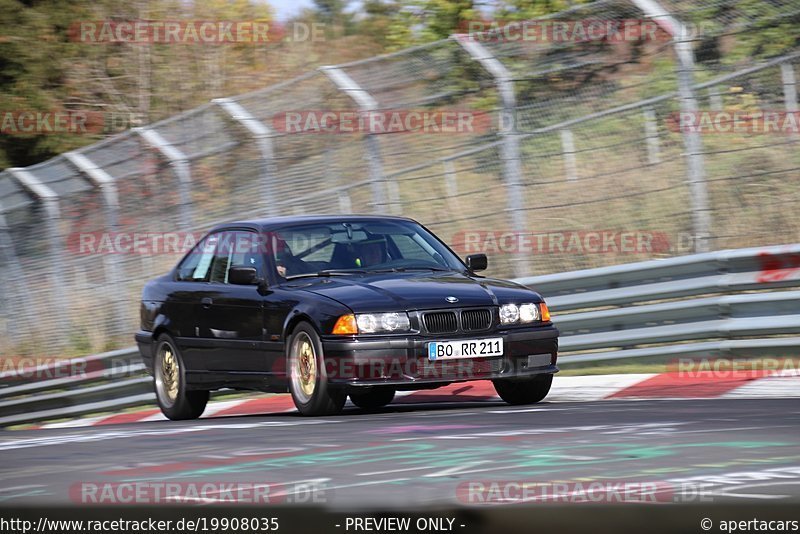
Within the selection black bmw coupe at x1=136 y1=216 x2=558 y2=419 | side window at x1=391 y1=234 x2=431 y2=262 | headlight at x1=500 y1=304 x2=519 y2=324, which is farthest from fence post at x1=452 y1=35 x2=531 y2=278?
headlight at x1=500 y1=304 x2=519 y2=324

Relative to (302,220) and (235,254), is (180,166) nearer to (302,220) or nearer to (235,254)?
(235,254)

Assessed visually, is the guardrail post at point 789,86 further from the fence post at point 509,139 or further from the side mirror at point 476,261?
the side mirror at point 476,261

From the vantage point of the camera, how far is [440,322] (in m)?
9.20

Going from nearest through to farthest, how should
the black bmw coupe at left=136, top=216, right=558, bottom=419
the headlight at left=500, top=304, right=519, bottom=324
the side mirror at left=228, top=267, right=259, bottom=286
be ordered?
the black bmw coupe at left=136, top=216, right=558, bottom=419
the headlight at left=500, top=304, right=519, bottom=324
the side mirror at left=228, top=267, right=259, bottom=286

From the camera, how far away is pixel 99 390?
1468 centimetres

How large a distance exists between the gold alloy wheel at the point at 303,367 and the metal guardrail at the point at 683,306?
3253mm

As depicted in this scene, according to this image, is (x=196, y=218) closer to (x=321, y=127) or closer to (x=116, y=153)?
(x=116, y=153)

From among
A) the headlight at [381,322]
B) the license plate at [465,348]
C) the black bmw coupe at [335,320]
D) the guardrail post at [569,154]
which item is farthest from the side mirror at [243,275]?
the guardrail post at [569,154]

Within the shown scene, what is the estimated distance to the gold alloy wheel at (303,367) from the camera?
30.4ft

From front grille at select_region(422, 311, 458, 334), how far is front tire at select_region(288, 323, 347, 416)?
2.29ft

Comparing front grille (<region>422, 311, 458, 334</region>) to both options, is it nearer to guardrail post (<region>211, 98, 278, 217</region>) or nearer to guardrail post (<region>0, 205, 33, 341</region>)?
guardrail post (<region>211, 98, 278, 217</region>)

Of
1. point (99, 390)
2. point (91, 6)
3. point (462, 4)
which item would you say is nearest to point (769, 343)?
point (99, 390)

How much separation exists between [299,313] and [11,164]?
1887 cm

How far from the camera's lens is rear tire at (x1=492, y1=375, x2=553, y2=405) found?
981 cm
